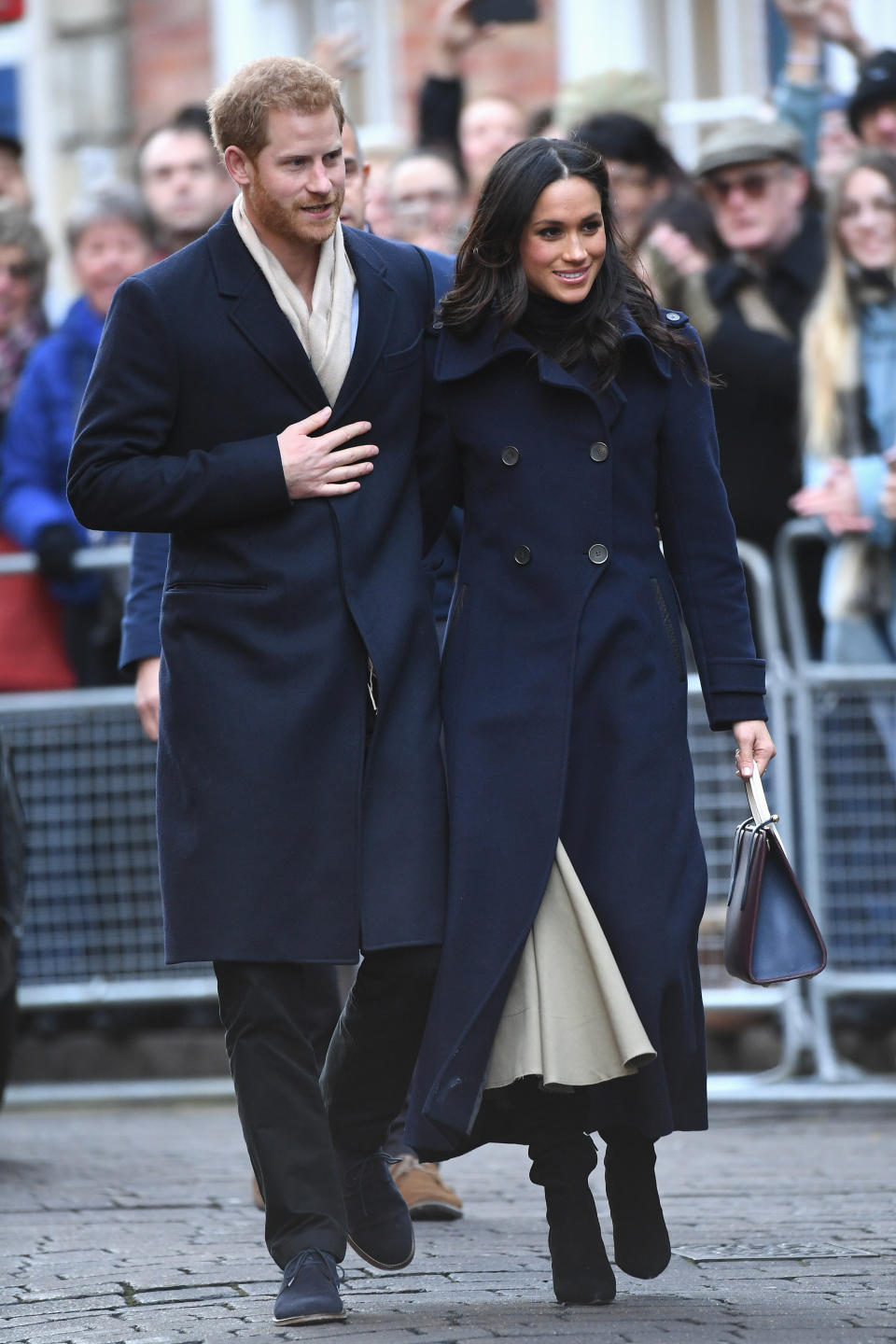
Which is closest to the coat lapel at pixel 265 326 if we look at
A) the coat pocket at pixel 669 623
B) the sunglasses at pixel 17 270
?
the coat pocket at pixel 669 623

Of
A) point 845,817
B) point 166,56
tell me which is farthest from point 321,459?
point 166,56

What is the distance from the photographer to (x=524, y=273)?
15.0ft

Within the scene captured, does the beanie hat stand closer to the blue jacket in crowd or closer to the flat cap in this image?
the flat cap

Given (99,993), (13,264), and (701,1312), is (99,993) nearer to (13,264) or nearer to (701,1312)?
(13,264)

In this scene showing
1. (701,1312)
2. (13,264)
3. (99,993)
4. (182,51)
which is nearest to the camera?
(701,1312)

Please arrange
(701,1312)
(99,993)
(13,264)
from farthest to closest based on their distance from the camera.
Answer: (13,264) < (99,993) < (701,1312)

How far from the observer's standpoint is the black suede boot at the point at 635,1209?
4535 millimetres

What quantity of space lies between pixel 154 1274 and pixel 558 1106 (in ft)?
3.09

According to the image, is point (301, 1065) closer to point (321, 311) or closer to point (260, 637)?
point (260, 637)

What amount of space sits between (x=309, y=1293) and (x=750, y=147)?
15.2 feet

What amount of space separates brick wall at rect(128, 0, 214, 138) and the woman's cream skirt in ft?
28.8

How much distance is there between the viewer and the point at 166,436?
15.1 ft

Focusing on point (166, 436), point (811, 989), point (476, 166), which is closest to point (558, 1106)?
point (166, 436)

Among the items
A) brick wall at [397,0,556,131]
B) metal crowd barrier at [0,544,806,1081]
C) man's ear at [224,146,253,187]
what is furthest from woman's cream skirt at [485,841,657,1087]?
brick wall at [397,0,556,131]
